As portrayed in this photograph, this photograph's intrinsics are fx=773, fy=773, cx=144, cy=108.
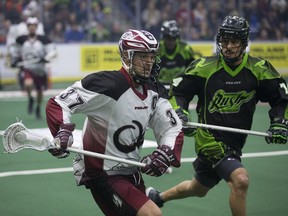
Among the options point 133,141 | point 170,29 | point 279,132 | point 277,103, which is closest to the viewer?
point 133,141

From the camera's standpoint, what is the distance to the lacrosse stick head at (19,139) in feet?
18.4

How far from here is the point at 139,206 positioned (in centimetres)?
549

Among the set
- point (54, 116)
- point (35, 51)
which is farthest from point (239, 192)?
point (35, 51)

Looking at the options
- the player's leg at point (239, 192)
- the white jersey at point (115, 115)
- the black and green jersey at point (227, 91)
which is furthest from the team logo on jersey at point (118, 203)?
the black and green jersey at point (227, 91)

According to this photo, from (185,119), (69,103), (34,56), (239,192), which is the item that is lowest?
(34,56)

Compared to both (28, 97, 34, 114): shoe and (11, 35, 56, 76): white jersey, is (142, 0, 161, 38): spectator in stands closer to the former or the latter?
(11, 35, 56, 76): white jersey

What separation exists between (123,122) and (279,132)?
1860 mm

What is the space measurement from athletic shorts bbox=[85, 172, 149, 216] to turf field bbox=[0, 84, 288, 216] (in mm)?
2235

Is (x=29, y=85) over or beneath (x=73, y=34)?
over

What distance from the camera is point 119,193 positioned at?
559 cm

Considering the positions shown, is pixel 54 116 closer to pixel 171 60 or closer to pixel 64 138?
pixel 64 138

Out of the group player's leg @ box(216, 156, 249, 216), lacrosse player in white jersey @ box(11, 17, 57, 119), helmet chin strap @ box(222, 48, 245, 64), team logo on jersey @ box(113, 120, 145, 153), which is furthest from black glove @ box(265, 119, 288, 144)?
lacrosse player in white jersey @ box(11, 17, 57, 119)

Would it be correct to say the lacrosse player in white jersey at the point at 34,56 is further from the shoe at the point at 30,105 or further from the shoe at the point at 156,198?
the shoe at the point at 156,198

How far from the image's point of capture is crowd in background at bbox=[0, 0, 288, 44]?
2194cm
